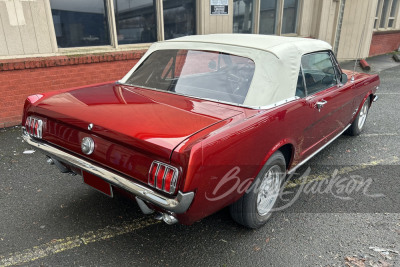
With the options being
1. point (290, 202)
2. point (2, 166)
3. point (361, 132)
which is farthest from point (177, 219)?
point (361, 132)

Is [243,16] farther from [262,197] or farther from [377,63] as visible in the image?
[377,63]

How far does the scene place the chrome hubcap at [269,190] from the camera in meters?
2.63

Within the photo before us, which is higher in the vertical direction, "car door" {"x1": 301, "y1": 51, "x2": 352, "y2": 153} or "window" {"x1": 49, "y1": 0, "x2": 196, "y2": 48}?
"window" {"x1": 49, "y1": 0, "x2": 196, "y2": 48}

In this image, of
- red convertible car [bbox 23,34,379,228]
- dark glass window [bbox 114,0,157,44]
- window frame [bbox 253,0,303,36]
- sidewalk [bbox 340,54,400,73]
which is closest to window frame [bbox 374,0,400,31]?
sidewalk [bbox 340,54,400,73]

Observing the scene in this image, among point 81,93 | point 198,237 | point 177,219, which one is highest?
point 81,93

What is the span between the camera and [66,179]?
11.5 ft

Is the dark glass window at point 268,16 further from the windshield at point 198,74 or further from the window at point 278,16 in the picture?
the windshield at point 198,74

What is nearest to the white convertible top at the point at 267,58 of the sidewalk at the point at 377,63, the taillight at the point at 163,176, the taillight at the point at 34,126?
the taillight at the point at 163,176

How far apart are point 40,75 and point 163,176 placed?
4340mm

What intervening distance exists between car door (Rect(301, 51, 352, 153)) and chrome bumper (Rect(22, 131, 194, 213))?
169cm

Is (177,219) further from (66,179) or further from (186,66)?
(66,179)

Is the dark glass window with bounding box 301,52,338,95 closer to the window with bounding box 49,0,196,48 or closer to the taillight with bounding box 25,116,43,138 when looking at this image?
the taillight with bounding box 25,116,43,138

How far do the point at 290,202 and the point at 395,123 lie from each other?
3.64m

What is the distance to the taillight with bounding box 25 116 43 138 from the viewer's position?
8.45ft
